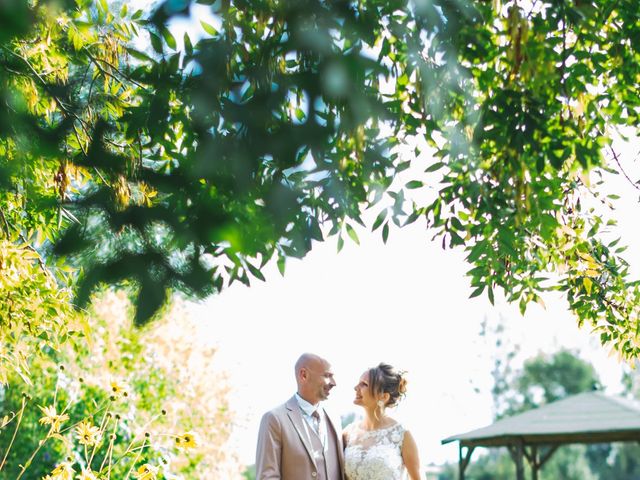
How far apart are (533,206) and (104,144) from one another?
5.95 feet

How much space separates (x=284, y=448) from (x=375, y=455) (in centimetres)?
60

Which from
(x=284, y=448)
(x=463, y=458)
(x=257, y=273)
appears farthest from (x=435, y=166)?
(x=463, y=458)

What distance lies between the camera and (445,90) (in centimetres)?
182

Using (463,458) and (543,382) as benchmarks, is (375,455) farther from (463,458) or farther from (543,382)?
(543,382)

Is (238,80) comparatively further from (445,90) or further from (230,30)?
(445,90)

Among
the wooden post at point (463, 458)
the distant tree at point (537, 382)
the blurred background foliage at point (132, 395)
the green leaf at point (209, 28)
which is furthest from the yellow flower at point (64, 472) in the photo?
the distant tree at point (537, 382)

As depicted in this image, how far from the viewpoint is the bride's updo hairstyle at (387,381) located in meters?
5.16

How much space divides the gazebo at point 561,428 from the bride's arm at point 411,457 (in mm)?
8130

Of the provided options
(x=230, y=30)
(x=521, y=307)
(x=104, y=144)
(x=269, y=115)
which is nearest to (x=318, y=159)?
(x=269, y=115)

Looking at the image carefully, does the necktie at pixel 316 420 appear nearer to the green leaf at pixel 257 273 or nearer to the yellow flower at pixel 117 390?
the yellow flower at pixel 117 390

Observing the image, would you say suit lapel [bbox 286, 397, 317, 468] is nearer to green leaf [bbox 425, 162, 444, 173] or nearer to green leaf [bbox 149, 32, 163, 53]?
green leaf [bbox 425, 162, 444, 173]

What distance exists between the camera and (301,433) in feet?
15.4

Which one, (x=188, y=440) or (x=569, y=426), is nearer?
(x=188, y=440)

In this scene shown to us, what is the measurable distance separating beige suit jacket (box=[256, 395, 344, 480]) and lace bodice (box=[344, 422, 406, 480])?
1.11 ft
